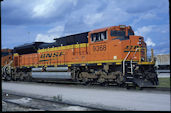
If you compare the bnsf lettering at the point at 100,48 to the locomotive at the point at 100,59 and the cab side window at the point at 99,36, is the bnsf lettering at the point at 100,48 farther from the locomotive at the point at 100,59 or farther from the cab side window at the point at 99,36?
the cab side window at the point at 99,36

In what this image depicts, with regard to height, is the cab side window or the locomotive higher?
the cab side window

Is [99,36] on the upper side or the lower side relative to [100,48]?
upper

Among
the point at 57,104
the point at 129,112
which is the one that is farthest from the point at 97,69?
the point at 129,112

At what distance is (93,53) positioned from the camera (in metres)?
13.3

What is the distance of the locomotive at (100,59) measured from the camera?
11.7m

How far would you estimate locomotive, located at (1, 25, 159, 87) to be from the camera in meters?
11.7

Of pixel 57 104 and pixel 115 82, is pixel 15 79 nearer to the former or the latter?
pixel 115 82

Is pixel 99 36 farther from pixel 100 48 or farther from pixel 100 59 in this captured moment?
pixel 100 59

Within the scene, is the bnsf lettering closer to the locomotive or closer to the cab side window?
the locomotive

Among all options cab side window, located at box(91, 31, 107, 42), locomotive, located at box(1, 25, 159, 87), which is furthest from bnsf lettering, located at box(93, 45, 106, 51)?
cab side window, located at box(91, 31, 107, 42)

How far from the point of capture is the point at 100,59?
12.9 metres

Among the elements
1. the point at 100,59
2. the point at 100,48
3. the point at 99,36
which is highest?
the point at 99,36

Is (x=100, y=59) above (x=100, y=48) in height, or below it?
below

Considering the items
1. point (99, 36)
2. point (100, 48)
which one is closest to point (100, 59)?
point (100, 48)
